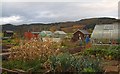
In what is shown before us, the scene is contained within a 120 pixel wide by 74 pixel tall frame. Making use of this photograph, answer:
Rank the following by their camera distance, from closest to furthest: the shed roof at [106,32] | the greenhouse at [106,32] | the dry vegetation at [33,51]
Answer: the dry vegetation at [33,51] → the greenhouse at [106,32] → the shed roof at [106,32]

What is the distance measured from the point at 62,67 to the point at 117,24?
1583cm

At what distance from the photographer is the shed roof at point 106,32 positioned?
62.1ft

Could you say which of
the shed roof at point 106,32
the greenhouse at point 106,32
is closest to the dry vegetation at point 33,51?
the greenhouse at point 106,32

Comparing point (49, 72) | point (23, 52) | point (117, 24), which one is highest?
point (117, 24)

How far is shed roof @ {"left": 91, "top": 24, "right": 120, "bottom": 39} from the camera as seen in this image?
18919 mm

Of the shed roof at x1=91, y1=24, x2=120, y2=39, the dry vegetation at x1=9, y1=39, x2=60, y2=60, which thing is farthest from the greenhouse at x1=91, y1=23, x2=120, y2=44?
the dry vegetation at x1=9, y1=39, x2=60, y2=60

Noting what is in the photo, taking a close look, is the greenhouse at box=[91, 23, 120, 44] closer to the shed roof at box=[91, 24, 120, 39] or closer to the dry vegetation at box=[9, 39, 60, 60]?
the shed roof at box=[91, 24, 120, 39]

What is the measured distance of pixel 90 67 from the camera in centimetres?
441

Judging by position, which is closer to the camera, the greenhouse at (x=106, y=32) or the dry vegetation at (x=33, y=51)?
the dry vegetation at (x=33, y=51)

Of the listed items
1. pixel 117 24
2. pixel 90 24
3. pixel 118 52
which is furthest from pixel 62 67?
pixel 90 24

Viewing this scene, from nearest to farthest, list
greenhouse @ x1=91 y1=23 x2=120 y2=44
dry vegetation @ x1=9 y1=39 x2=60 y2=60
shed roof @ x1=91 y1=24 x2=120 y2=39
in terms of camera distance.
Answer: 1. dry vegetation @ x1=9 y1=39 x2=60 y2=60
2. greenhouse @ x1=91 y1=23 x2=120 y2=44
3. shed roof @ x1=91 y1=24 x2=120 y2=39

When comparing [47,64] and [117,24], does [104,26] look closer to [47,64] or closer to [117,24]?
[117,24]

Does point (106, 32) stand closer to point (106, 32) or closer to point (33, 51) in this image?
point (106, 32)

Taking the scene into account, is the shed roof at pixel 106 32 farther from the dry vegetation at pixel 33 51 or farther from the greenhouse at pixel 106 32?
the dry vegetation at pixel 33 51
